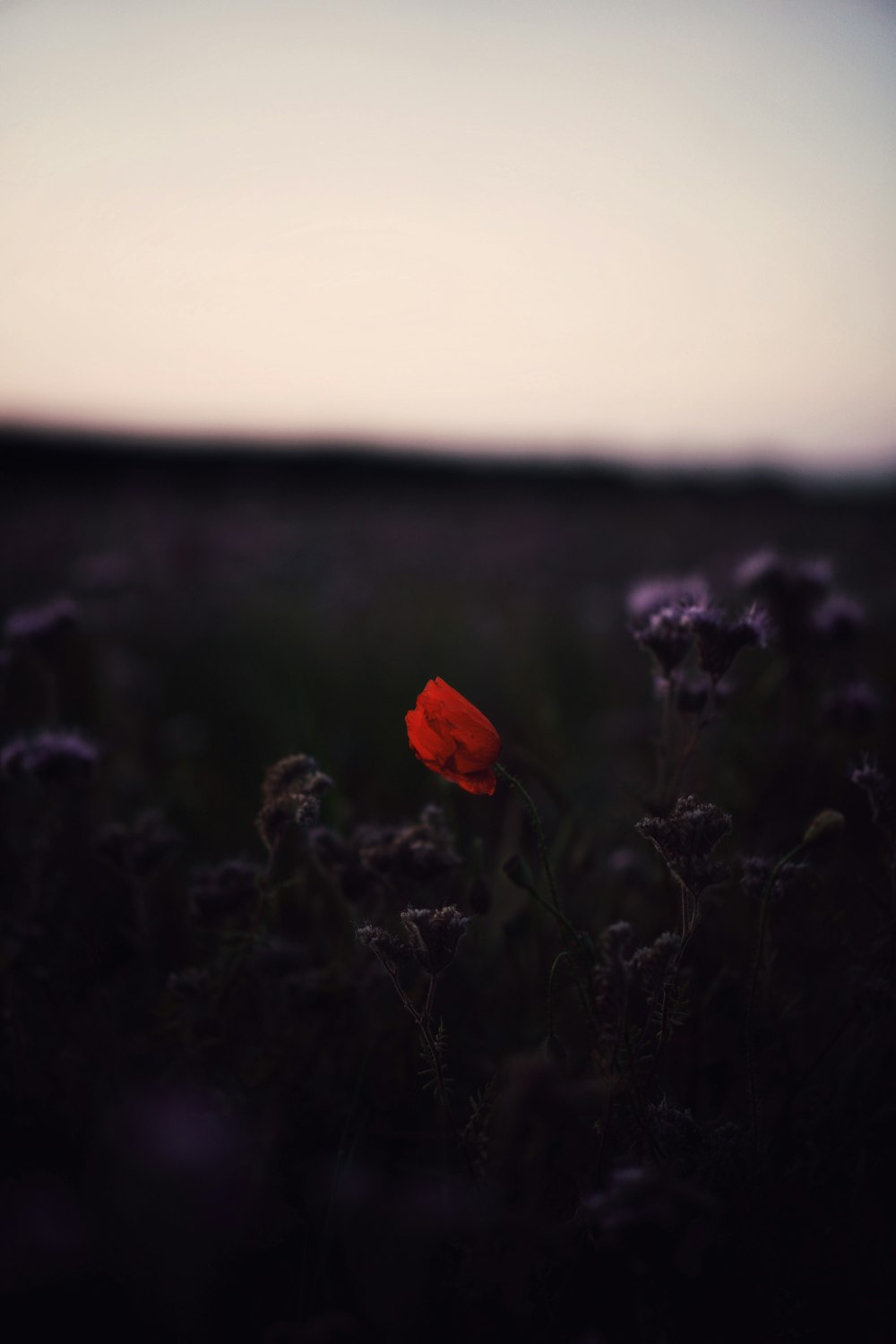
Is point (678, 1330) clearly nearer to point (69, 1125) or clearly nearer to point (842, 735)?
point (69, 1125)

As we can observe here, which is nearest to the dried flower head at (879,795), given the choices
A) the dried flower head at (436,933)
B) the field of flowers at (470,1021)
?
the field of flowers at (470,1021)

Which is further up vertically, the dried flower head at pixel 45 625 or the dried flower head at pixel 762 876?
the dried flower head at pixel 45 625

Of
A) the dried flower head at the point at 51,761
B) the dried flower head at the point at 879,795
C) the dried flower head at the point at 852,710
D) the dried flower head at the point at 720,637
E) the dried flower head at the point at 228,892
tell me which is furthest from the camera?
the dried flower head at the point at 852,710

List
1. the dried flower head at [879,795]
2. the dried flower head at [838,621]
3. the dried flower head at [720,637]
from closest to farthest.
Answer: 1. the dried flower head at [879,795]
2. the dried flower head at [720,637]
3. the dried flower head at [838,621]

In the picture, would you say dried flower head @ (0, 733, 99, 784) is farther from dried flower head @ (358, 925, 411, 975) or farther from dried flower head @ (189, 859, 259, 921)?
dried flower head @ (358, 925, 411, 975)

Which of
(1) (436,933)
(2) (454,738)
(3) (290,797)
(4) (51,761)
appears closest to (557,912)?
(1) (436,933)

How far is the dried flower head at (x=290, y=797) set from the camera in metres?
1.48

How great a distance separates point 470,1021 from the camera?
6.33 ft

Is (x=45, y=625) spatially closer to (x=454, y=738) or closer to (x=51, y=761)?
(x=51, y=761)

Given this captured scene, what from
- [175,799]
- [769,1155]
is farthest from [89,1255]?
[175,799]

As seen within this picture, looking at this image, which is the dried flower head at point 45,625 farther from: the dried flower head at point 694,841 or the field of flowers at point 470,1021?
the dried flower head at point 694,841

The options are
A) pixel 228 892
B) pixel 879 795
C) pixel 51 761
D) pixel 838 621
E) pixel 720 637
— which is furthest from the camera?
pixel 838 621

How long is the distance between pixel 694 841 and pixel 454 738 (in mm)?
416

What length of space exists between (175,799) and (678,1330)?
7.13 ft
